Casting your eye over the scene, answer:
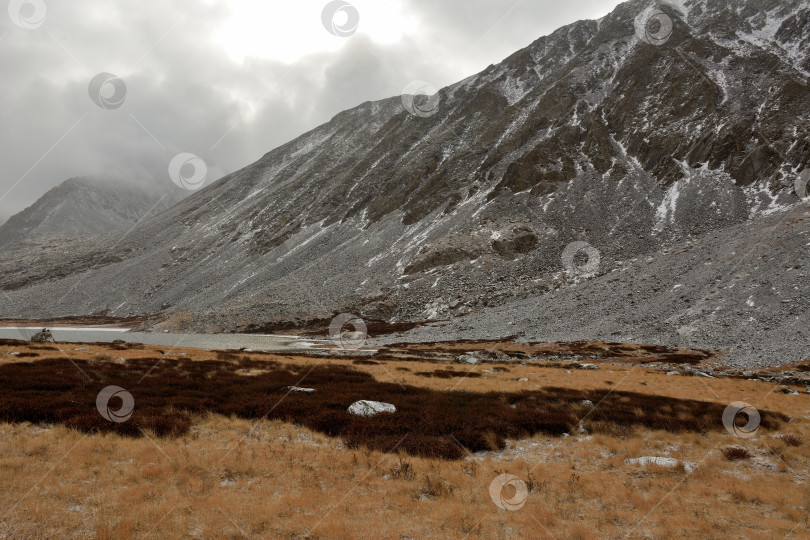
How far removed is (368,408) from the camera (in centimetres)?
1734

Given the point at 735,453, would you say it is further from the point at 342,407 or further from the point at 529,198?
the point at 529,198

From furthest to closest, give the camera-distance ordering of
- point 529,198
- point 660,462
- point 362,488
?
1. point 529,198
2. point 660,462
3. point 362,488

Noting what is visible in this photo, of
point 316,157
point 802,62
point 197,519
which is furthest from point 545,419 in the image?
point 316,157

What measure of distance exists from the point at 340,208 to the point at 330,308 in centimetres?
5783

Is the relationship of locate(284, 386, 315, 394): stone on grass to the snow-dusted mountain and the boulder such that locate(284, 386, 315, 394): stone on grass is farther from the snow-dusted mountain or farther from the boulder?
the snow-dusted mountain

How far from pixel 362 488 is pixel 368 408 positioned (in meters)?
6.98

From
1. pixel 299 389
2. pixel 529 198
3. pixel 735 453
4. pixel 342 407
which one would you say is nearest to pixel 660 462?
pixel 735 453

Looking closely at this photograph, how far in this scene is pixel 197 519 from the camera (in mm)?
8078

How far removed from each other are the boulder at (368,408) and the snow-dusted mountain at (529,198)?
39727 millimetres

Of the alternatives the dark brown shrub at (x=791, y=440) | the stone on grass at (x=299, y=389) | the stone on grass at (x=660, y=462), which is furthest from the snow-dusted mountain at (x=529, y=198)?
the stone on grass at (x=299, y=389)

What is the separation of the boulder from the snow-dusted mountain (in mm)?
39727

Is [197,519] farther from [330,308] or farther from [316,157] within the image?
[316,157]

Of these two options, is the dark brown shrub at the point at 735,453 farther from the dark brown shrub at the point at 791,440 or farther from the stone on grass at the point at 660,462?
the dark brown shrub at the point at 791,440

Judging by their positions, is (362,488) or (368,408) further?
(368,408)
